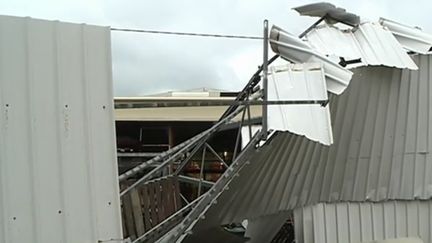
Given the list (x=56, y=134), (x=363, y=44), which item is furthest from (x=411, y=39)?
(x=56, y=134)

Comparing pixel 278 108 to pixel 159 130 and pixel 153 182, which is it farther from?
pixel 159 130

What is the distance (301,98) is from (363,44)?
1.27m

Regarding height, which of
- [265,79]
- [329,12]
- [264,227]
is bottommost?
[264,227]

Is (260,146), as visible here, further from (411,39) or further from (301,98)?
(411,39)

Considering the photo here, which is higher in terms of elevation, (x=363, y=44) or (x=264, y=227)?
Answer: (x=363, y=44)

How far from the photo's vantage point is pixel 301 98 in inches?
164

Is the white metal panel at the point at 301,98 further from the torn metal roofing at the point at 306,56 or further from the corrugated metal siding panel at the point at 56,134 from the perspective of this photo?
the corrugated metal siding panel at the point at 56,134

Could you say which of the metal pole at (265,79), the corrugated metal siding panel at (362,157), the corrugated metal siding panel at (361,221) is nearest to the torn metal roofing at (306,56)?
the metal pole at (265,79)

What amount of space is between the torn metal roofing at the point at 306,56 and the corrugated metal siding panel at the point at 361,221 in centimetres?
215

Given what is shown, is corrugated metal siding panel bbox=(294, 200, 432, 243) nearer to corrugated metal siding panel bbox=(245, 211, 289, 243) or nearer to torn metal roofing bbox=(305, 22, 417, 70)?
corrugated metal siding panel bbox=(245, 211, 289, 243)

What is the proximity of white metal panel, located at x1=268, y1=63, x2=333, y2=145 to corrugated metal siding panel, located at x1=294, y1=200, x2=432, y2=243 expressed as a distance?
7.10ft

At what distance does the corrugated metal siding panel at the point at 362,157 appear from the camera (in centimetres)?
554

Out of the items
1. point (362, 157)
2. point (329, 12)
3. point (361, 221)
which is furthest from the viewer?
point (361, 221)

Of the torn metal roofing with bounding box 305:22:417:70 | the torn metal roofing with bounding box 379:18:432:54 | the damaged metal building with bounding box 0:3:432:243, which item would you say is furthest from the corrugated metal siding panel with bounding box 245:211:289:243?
the torn metal roofing with bounding box 379:18:432:54
